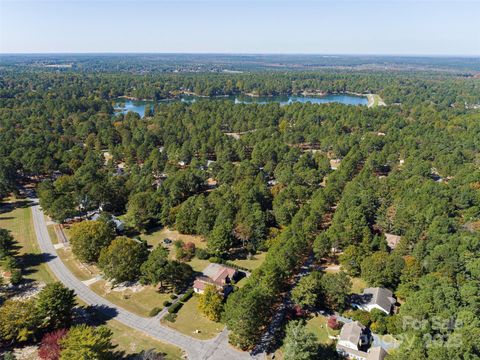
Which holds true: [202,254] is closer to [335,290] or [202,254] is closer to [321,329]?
[321,329]

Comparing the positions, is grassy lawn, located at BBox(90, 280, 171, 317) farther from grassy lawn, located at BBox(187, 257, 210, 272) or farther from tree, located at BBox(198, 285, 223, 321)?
grassy lawn, located at BBox(187, 257, 210, 272)

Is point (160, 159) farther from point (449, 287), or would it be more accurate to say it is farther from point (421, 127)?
point (421, 127)

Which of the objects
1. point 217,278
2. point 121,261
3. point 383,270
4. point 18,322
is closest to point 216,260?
point 217,278

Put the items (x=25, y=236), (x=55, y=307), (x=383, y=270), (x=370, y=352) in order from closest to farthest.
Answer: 1. (x=370, y=352)
2. (x=55, y=307)
3. (x=383, y=270)
4. (x=25, y=236)

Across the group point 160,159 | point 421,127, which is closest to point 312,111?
point 421,127

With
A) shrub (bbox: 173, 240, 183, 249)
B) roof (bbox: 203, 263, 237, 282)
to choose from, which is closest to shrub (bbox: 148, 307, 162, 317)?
roof (bbox: 203, 263, 237, 282)

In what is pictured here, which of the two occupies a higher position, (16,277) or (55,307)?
(55,307)

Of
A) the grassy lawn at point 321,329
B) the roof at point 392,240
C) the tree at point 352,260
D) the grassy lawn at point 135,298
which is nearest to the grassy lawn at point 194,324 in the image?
the grassy lawn at point 135,298
